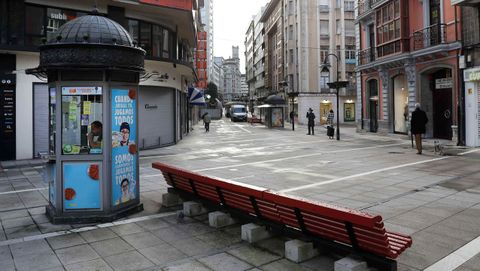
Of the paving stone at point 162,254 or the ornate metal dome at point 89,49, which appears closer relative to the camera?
the paving stone at point 162,254

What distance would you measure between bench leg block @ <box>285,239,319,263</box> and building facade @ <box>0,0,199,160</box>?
1141 cm

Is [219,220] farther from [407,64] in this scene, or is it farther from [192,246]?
[407,64]

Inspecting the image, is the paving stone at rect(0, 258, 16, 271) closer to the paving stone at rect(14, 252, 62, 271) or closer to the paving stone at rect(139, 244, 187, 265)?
the paving stone at rect(14, 252, 62, 271)

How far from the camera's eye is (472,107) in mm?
18219

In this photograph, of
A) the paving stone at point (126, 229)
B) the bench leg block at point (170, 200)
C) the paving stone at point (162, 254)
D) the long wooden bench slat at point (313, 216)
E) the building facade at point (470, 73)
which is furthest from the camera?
the building facade at point (470, 73)

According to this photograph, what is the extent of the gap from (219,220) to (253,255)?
131 centimetres

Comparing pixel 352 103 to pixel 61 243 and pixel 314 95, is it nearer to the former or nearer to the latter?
pixel 314 95

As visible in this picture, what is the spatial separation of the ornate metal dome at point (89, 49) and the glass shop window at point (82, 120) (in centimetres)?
45

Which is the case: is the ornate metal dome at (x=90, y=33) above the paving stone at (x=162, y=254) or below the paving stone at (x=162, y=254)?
above

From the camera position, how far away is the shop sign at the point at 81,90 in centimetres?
661

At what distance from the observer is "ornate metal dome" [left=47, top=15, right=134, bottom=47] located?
6.61 meters

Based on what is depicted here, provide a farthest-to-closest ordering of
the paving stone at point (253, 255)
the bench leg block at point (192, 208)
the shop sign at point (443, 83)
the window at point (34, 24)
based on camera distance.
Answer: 1. the shop sign at point (443, 83)
2. the window at point (34, 24)
3. the bench leg block at point (192, 208)
4. the paving stone at point (253, 255)

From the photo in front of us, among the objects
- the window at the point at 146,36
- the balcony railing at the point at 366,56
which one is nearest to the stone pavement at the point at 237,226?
the window at the point at 146,36

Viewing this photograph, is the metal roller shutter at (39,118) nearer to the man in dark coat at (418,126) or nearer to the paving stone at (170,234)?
the paving stone at (170,234)
